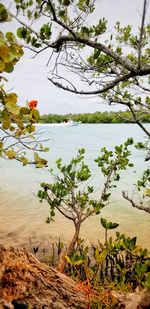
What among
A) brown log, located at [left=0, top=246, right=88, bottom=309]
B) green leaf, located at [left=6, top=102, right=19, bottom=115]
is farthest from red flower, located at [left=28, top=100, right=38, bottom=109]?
brown log, located at [left=0, top=246, right=88, bottom=309]

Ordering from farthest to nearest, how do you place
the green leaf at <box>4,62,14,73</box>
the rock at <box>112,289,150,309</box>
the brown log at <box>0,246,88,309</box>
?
the brown log at <box>0,246,88,309</box>, the rock at <box>112,289,150,309</box>, the green leaf at <box>4,62,14,73</box>

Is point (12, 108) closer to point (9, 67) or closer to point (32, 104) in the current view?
point (9, 67)

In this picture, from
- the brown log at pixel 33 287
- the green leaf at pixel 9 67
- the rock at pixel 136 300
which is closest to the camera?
the green leaf at pixel 9 67

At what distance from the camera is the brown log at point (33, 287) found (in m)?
1.68

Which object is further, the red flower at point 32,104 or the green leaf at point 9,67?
the red flower at point 32,104

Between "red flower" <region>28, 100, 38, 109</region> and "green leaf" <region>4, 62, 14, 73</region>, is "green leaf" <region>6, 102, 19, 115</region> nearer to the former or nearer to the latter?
"green leaf" <region>4, 62, 14, 73</region>

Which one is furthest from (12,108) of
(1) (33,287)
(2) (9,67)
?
(1) (33,287)

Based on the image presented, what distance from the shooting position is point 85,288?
1.92m

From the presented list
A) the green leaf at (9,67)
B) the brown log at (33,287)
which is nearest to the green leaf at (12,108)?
the green leaf at (9,67)

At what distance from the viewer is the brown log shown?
1676mm

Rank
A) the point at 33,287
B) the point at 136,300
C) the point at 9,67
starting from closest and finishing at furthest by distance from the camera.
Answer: the point at 9,67
the point at 136,300
the point at 33,287

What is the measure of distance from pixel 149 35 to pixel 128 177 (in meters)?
10.5

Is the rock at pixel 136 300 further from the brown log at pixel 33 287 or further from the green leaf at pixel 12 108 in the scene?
the green leaf at pixel 12 108

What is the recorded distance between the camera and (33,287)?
1.71 meters
